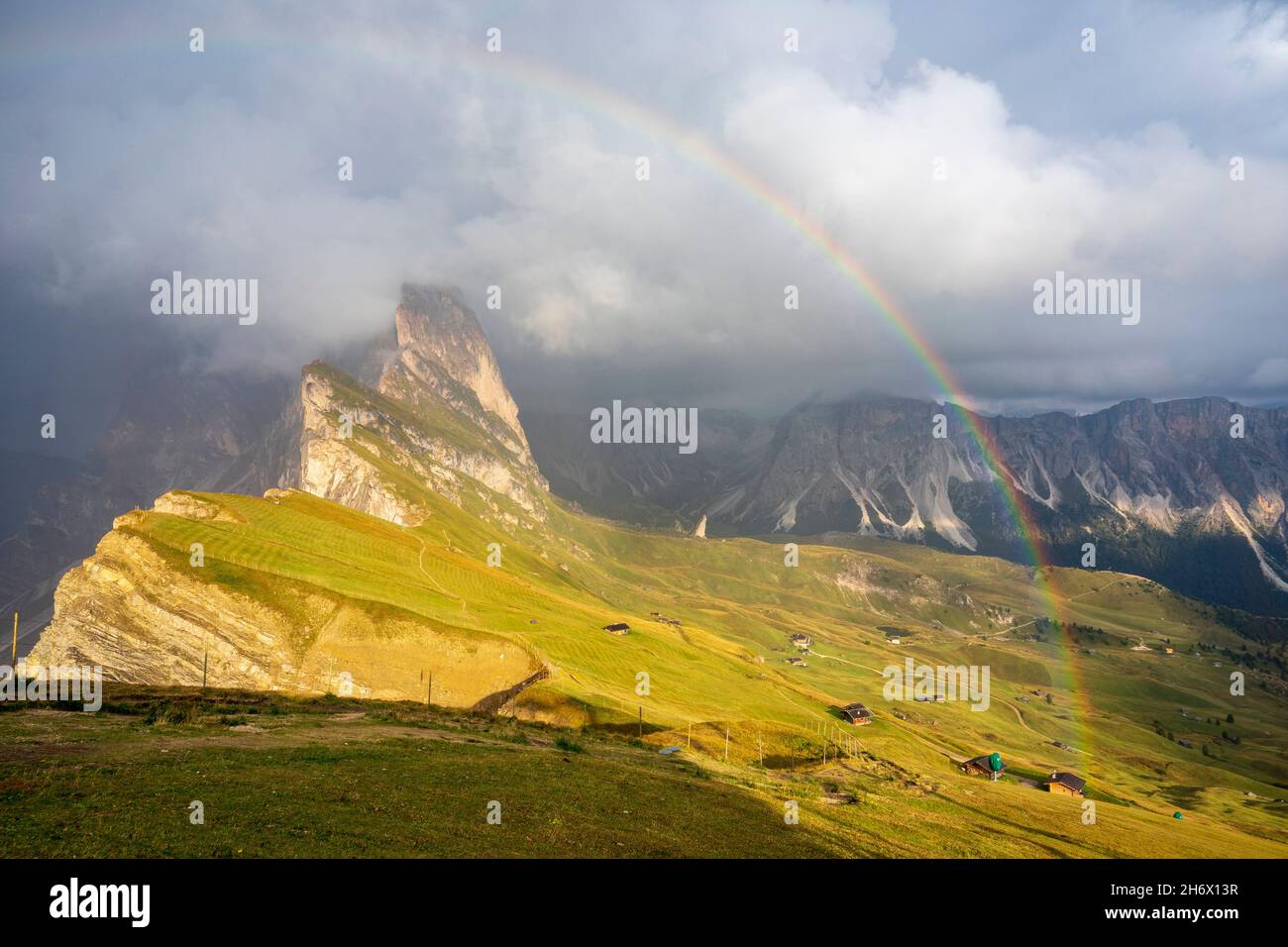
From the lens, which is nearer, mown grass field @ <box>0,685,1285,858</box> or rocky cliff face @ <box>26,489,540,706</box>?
mown grass field @ <box>0,685,1285,858</box>

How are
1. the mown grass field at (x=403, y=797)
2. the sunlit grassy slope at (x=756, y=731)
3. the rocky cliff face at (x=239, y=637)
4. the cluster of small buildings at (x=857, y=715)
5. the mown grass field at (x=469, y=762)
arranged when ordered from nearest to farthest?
the mown grass field at (x=403, y=797), the mown grass field at (x=469, y=762), the sunlit grassy slope at (x=756, y=731), the rocky cliff face at (x=239, y=637), the cluster of small buildings at (x=857, y=715)

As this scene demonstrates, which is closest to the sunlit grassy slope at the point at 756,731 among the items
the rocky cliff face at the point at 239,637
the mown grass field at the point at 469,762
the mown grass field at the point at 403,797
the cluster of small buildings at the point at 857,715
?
the mown grass field at the point at 469,762

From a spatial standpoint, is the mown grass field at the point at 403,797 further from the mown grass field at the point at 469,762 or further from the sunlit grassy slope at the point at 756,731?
the sunlit grassy slope at the point at 756,731

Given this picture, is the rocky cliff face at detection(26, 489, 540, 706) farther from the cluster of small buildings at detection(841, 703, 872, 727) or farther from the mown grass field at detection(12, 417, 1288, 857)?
the cluster of small buildings at detection(841, 703, 872, 727)

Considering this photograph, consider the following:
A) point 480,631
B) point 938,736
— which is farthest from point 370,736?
point 938,736

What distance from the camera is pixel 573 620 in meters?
141

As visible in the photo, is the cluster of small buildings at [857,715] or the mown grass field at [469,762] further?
the cluster of small buildings at [857,715]

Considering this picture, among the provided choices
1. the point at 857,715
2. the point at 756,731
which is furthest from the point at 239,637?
the point at 857,715

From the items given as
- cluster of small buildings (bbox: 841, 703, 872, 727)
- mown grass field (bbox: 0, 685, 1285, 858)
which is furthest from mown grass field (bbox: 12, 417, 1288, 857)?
cluster of small buildings (bbox: 841, 703, 872, 727)

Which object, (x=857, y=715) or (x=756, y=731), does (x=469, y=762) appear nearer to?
(x=756, y=731)

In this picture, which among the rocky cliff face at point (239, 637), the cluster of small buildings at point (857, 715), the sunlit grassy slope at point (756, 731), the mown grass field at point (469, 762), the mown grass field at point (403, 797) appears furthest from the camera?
the cluster of small buildings at point (857, 715)

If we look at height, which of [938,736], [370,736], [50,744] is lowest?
[938,736]
